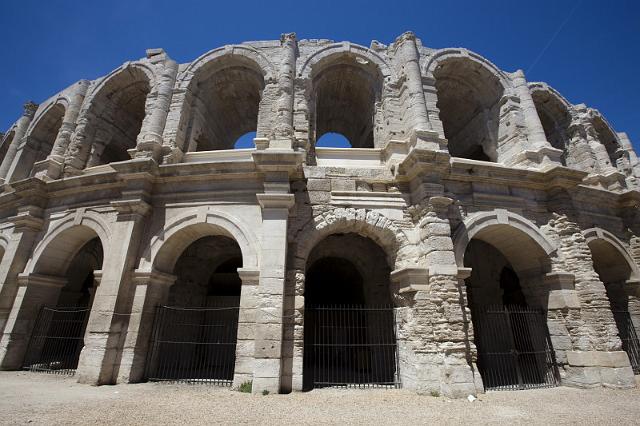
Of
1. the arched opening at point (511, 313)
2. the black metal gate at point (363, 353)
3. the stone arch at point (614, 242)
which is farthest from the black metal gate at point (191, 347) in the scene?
the stone arch at point (614, 242)

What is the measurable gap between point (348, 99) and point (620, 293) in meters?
9.94

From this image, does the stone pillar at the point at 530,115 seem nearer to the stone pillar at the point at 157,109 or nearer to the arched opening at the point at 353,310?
the arched opening at the point at 353,310

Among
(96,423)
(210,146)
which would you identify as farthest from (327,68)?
(96,423)

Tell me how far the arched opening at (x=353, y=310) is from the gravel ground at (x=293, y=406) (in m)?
1.42

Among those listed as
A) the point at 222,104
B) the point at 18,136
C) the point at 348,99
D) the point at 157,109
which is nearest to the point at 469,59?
the point at 348,99

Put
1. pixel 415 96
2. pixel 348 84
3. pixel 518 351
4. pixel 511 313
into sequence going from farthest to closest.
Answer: pixel 348 84
pixel 415 96
pixel 511 313
pixel 518 351

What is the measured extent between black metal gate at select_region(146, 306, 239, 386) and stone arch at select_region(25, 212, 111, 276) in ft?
9.62

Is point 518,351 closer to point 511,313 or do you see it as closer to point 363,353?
point 511,313

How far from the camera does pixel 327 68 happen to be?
31.2 ft

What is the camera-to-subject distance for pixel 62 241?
8234 millimetres

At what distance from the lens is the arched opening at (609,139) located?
1171 cm

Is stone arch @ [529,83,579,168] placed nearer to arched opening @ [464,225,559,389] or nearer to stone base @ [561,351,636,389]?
arched opening @ [464,225,559,389]

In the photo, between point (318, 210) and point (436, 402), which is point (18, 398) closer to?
point (318, 210)

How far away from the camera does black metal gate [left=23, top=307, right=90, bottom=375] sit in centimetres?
761
